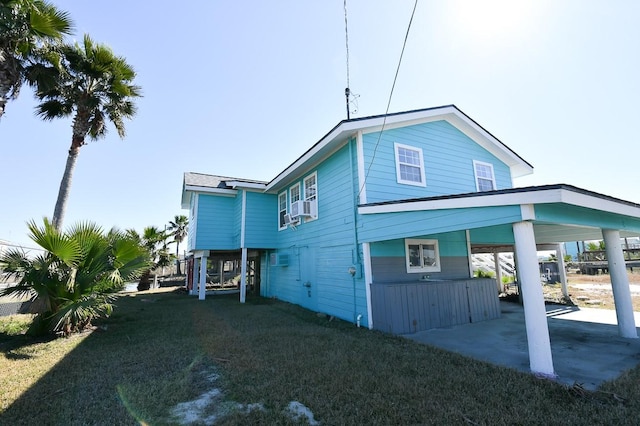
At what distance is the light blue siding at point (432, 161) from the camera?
25.1ft

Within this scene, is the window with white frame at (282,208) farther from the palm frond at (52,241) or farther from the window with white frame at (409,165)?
the palm frond at (52,241)

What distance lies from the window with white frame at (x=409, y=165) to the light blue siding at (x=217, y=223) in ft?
24.8

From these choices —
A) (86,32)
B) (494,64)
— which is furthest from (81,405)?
(86,32)

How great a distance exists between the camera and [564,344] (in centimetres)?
530

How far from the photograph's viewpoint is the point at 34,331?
239 inches

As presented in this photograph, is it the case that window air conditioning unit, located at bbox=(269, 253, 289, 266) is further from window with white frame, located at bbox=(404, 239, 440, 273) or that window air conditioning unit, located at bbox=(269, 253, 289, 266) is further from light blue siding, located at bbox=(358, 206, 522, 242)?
window with white frame, located at bbox=(404, 239, 440, 273)

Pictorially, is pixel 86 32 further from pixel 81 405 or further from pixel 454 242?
pixel 454 242

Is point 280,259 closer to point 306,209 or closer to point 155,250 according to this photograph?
point 306,209

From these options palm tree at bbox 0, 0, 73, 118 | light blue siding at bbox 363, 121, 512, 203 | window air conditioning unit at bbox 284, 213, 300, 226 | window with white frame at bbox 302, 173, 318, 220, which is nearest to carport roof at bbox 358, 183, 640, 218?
light blue siding at bbox 363, 121, 512, 203

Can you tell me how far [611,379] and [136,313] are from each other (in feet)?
36.4

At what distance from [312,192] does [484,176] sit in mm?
6065

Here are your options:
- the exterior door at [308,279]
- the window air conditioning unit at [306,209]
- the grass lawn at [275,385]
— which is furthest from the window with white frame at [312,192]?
the grass lawn at [275,385]

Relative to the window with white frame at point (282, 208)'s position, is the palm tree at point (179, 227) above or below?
above

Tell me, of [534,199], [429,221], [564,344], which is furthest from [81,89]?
[564,344]
